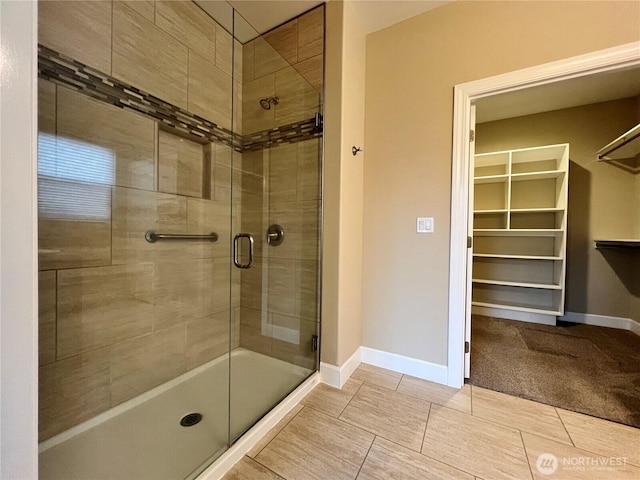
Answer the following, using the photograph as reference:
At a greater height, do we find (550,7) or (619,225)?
(550,7)

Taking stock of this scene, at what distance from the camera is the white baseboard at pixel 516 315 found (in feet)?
9.58

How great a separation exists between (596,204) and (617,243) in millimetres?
529

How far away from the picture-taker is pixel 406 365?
6.15 feet

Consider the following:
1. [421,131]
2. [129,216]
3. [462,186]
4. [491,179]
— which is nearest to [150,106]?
[129,216]

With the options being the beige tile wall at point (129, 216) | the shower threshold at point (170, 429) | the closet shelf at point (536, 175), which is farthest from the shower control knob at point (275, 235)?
the closet shelf at point (536, 175)

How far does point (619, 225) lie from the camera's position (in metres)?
2.73

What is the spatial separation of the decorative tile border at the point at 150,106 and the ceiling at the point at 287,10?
75cm

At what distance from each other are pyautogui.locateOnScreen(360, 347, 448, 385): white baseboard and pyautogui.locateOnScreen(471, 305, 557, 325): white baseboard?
1.93m

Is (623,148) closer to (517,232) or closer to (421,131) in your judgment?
(517,232)

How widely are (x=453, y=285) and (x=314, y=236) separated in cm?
100

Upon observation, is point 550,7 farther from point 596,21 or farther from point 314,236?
point 314,236

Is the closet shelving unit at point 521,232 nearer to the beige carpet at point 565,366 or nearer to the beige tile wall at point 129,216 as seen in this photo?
the beige carpet at point 565,366

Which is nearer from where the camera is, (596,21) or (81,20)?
(81,20)
